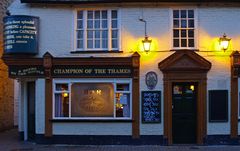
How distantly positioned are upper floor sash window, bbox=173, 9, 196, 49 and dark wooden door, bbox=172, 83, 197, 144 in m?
1.52

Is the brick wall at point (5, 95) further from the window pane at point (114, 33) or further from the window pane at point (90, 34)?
the window pane at point (114, 33)

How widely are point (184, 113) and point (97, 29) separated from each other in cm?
451

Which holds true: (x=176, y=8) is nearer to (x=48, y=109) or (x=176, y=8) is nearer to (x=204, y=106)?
(x=204, y=106)

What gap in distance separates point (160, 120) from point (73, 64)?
12.5ft

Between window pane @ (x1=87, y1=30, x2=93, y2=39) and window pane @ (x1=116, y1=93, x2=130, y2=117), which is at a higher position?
window pane @ (x1=87, y1=30, x2=93, y2=39)

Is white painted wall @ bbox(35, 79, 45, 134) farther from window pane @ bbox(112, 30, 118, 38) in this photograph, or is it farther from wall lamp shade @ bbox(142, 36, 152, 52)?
wall lamp shade @ bbox(142, 36, 152, 52)

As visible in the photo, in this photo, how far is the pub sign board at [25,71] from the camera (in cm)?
1784

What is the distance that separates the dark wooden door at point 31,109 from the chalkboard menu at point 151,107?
464 cm

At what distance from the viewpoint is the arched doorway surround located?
57.5 feet

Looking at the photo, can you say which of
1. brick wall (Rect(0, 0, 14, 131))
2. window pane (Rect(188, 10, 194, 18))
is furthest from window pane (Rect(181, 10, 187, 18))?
brick wall (Rect(0, 0, 14, 131))

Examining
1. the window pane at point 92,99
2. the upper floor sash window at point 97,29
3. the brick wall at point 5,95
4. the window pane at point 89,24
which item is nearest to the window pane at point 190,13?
the upper floor sash window at point 97,29

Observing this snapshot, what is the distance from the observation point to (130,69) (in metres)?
17.7

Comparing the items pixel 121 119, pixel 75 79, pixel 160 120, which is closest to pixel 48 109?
pixel 75 79

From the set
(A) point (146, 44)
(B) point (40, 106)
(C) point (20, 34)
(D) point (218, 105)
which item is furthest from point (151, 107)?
(C) point (20, 34)
